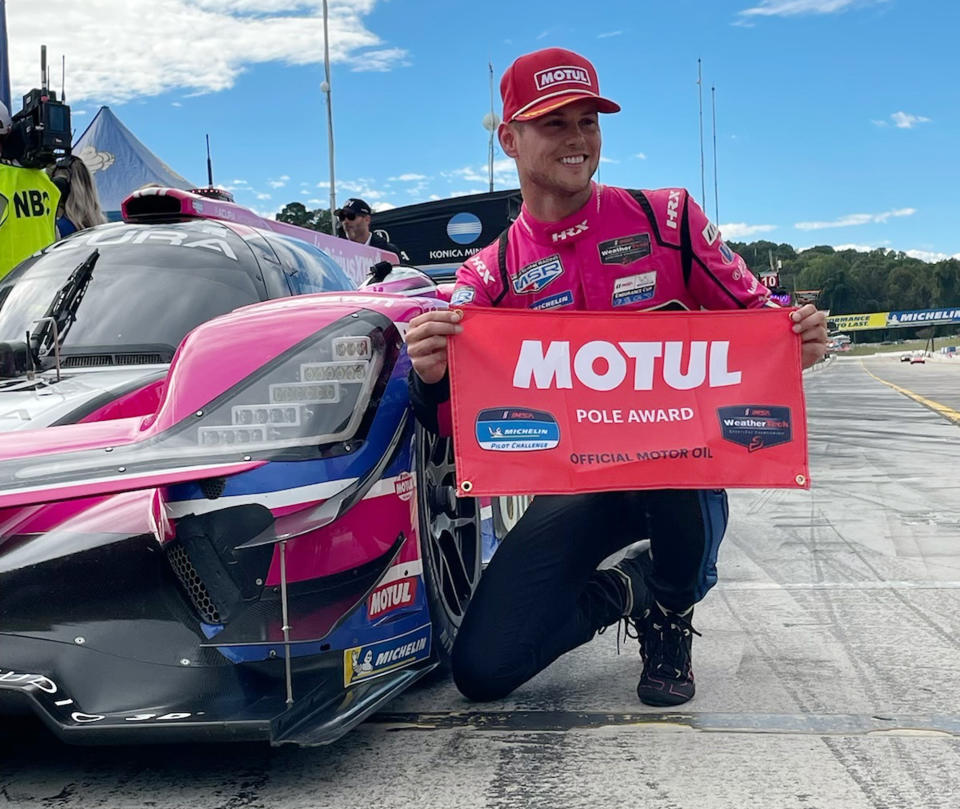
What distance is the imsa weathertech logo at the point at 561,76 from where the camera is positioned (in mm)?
3086

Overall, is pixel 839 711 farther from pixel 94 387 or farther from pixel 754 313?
pixel 94 387

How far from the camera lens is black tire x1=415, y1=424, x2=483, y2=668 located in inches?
114

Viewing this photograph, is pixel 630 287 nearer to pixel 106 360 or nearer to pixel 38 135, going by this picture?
pixel 106 360

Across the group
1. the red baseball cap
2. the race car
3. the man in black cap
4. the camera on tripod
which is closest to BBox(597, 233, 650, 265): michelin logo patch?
the red baseball cap

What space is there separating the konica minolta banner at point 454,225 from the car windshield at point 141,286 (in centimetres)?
779

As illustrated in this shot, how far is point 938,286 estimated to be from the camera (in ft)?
443

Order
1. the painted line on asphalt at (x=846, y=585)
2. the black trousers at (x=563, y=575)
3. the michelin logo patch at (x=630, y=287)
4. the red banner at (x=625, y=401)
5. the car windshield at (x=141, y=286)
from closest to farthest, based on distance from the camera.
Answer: the red banner at (x=625, y=401) < the black trousers at (x=563, y=575) < the michelin logo patch at (x=630, y=287) < the car windshield at (x=141, y=286) < the painted line on asphalt at (x=846, y=585)

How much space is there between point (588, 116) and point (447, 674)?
5.52 ft

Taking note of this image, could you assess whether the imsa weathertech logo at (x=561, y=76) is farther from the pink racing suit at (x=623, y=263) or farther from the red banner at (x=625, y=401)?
the red banner at (x=625, y=401)

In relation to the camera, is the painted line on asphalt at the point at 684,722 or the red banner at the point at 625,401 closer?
the painted line on asphalt at the point at 684,722

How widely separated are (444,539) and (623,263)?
971 mm

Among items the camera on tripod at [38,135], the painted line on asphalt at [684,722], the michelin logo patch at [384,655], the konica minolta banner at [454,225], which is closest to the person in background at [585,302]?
the painted line on asphalt at [684,722]

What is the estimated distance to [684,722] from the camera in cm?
287

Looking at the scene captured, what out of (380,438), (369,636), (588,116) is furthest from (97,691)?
(588,116)
